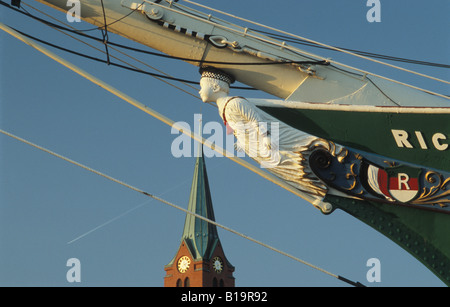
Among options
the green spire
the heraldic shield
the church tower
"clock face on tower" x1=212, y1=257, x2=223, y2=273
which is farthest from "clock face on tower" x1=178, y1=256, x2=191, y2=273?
the heraldic shield

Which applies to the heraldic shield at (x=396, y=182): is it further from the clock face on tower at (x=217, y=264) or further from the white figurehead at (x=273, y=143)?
the clock face on tower at (x=217, y=264)

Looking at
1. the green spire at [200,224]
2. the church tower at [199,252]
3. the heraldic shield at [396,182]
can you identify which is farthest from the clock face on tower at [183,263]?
the heraldic shield at [396,182]

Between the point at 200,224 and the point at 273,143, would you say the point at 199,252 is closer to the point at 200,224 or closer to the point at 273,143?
the point at 200,224

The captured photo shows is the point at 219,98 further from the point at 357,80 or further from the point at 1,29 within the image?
the point at 1,29

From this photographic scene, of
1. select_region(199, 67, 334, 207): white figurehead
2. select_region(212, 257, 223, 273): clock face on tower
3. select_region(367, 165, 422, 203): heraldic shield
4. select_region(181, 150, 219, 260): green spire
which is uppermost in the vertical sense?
select_region(181, 150, 219, 260): green spire

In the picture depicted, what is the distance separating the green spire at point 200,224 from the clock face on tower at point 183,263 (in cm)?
103

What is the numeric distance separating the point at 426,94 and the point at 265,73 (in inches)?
104

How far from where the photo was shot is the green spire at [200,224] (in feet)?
232

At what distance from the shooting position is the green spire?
232ft

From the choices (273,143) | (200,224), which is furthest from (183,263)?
(273,143)

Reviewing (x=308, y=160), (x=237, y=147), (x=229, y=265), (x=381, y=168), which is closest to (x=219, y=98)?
(x=237, y=147)

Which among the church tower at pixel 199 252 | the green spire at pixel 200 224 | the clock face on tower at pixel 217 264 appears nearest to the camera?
the green spire at pixel 200 224

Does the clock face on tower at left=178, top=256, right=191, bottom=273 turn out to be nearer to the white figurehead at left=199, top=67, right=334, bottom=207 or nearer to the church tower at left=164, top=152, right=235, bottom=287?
the church tower at left=164, top=152, right=235, bottom=287

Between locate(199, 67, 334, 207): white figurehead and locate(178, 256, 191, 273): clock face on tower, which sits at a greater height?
locate(178, 256, 191, 273): clock face on tower
